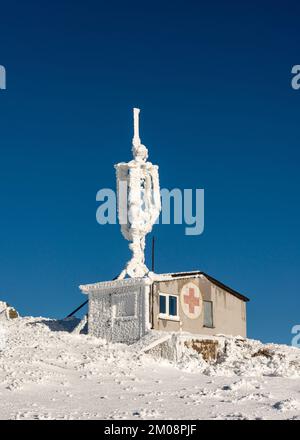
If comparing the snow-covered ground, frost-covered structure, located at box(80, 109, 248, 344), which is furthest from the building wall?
the snow-covered ground

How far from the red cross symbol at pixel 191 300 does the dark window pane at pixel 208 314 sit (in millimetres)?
968

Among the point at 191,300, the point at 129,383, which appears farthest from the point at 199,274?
the point at 129,383

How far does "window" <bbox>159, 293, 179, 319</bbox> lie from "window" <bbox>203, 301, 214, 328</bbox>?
96.4 inches

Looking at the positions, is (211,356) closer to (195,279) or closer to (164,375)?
(195,279)

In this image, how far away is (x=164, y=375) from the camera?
93.4ft

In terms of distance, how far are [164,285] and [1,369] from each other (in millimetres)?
13692

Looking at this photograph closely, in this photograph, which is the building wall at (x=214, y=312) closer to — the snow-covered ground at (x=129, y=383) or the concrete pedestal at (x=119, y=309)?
the concrete pedestal at (x=119, y=309)

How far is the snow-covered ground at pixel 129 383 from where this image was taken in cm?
2017

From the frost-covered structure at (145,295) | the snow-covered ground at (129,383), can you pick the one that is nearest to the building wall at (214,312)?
the frost-covered structure at (145,295)

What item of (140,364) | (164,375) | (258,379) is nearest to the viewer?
(258,379)
